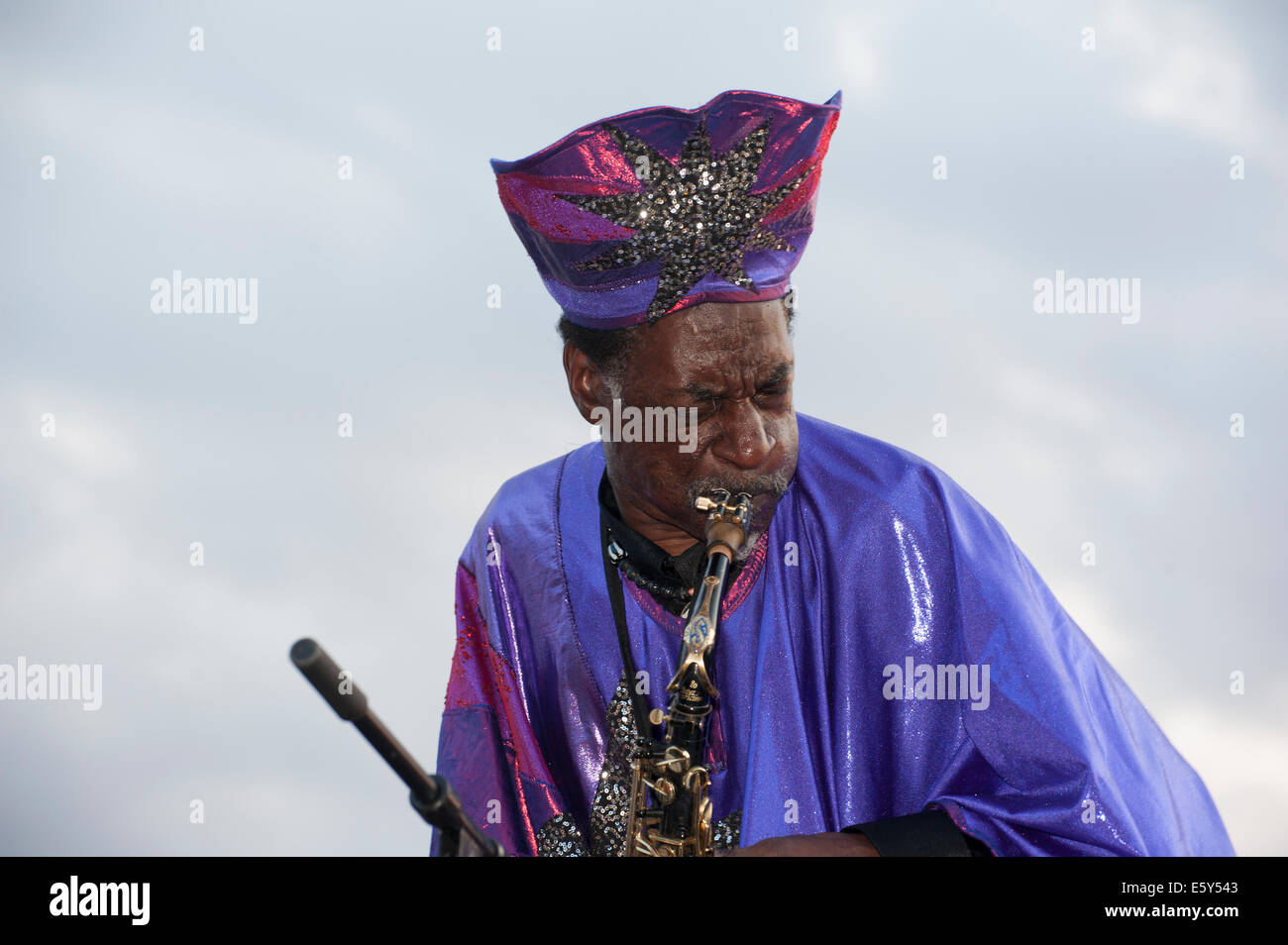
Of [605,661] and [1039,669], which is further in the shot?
[605,661]

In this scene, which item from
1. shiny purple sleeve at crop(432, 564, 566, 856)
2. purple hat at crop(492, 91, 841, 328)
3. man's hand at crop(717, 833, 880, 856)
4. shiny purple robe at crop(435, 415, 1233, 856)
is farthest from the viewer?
shiny purple sleeve at crop(432, 564, 566, 856)

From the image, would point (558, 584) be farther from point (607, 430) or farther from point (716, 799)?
point (716, 799)

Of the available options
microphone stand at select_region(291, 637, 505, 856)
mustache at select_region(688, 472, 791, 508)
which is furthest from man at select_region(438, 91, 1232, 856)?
microphone stand at select_region(291, 637, 505, 856)

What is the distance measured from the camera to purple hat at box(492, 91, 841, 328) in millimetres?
2922

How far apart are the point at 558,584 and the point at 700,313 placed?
68cm

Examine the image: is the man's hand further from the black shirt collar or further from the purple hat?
the purple hat

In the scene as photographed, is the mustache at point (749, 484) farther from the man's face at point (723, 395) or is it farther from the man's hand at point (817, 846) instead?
the man's hand at point (817, 846)

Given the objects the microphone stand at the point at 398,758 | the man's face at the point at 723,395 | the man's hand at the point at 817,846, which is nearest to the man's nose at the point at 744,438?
the man's face at the point at 723,395

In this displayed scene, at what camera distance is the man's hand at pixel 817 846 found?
2.56 m

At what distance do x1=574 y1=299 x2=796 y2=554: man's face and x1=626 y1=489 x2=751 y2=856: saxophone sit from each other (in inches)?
2.6

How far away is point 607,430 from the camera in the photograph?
10.2 ft

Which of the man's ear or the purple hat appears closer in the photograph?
the purple hat
